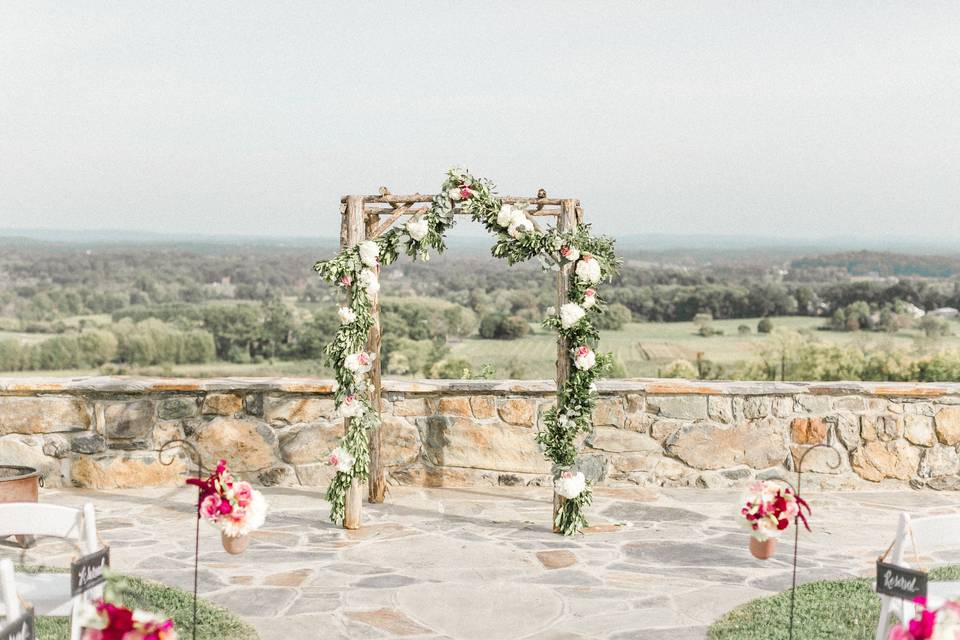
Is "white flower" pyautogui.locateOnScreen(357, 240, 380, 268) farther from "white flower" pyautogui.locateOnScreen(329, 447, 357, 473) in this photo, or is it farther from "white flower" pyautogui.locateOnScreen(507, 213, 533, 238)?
"white flower" pyautogui.locateOnScreen(329, 447, 357, 473)

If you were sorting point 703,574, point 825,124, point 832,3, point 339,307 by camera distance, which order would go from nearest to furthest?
point 703,574
point 339,307
point 832,3
point 825,124

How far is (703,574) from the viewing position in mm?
5438

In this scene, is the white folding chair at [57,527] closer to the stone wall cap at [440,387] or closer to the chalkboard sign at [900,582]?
the chalkboard sign at [900,582]

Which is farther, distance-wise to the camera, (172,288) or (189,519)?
(172,288)

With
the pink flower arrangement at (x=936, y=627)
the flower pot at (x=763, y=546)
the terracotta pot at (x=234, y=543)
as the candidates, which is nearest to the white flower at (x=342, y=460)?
the terracotta pot at (x=234, y=543)

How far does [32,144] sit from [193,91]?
9.73 feet

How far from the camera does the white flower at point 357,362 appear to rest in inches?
246

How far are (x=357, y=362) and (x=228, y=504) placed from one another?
2.56 m

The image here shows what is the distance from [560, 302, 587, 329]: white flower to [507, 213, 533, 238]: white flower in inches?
19.4

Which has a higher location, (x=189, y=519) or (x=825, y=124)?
(x=825, y=124)

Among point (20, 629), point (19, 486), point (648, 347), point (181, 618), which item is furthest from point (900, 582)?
point (648, 347)

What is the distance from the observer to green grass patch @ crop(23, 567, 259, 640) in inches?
172

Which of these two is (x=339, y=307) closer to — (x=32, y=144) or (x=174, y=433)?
(x=174, y=433)

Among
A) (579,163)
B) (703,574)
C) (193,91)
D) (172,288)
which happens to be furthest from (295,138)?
(703,574)
